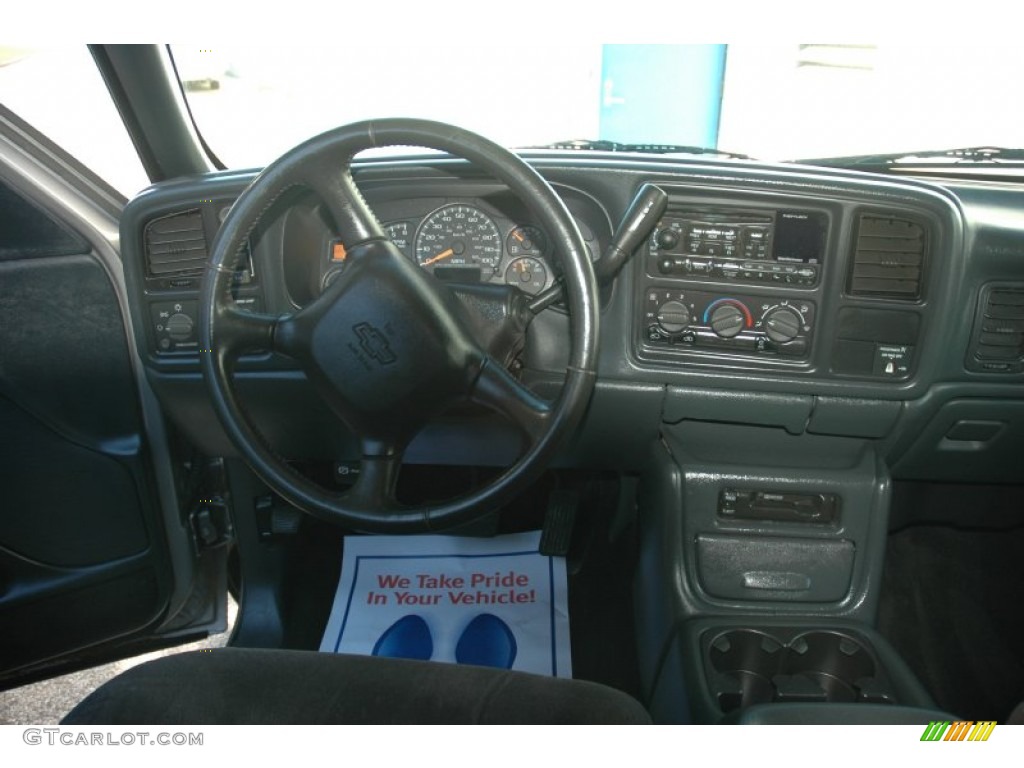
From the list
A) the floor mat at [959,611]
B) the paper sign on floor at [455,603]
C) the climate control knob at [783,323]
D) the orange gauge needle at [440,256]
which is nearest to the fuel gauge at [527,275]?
the orange gauge needle at [440,256]

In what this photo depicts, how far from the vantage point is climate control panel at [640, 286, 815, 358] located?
5.07ft

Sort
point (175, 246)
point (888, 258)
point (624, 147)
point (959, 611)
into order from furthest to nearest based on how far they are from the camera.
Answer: point (959, 611) < point (624, 147) < point (175, 246) < point (888, 258)

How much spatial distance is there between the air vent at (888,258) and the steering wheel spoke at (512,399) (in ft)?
2.30

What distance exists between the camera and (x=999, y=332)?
154cm

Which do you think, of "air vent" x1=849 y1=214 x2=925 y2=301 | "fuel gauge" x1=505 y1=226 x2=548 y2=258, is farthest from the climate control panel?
"fuel gauge" x1=505 y1=226 x2=548 y2=258

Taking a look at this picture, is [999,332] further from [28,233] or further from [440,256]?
[28,233]

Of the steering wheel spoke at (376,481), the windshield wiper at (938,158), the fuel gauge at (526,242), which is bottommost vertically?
the steering wheel spoke at (376,481)

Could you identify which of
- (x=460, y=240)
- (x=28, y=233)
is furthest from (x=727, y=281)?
(x=28, y=233)

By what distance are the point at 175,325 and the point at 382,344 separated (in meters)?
0.65

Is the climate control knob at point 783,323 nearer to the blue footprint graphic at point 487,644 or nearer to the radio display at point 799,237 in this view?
the radio display at point 799,237

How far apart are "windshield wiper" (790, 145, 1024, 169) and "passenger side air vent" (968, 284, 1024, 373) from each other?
37 cm

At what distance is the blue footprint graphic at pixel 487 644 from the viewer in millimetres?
1770

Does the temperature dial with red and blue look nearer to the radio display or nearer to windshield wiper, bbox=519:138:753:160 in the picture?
the radio display

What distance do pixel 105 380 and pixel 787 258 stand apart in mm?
1476
